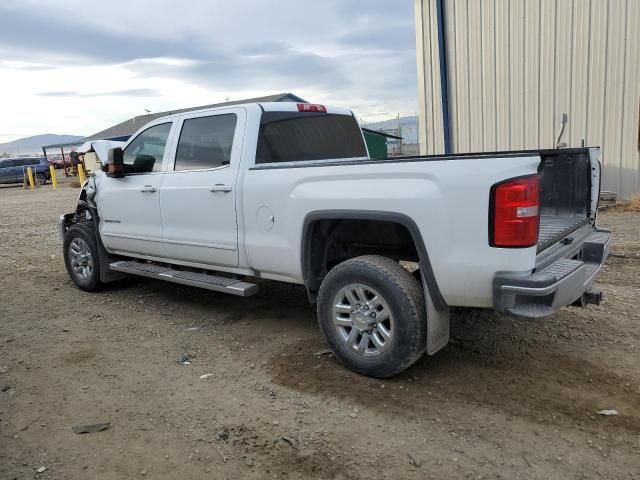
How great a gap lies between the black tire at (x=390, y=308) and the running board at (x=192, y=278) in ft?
2.98

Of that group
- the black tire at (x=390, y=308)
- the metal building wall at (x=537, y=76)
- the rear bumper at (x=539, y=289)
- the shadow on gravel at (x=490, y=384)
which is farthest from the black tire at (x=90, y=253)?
the metal building wall at (x=537, y=76)

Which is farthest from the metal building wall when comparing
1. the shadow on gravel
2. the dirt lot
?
the shadow on gravel

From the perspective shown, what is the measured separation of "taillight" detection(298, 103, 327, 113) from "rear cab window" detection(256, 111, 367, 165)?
0.12 ft

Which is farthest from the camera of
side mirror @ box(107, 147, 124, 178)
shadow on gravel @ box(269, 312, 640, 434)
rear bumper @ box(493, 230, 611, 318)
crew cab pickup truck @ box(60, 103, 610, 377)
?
side mirror @ box(107, 147, 124, 178)

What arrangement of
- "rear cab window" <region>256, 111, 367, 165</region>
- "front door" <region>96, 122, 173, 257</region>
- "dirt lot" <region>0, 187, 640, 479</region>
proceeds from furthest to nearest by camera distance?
"front door" <region>96, 122, 173, 257</region> < "rear cab window" <region>256, 111, 367, 165</region> < "dirt lot" <region>0, 187, 640, 479</region>

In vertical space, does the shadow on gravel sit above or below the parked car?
below

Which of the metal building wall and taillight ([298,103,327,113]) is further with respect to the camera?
the metal building wall

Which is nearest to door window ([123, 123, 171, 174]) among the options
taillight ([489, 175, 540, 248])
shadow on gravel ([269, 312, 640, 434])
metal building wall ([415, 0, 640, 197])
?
shadow on gravel ([269, 312, 640, 434])

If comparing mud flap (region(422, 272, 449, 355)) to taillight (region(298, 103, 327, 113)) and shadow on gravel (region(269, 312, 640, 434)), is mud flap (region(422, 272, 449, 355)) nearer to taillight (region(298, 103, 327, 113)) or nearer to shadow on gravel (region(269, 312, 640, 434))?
shadow on gravel (region(269, 312, 640, 434))

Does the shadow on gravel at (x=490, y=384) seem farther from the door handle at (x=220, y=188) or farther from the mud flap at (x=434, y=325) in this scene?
the door handle at (x=220, y=188)

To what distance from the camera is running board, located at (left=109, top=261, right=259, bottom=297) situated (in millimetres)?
4582

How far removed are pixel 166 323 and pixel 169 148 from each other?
1692 millimetres

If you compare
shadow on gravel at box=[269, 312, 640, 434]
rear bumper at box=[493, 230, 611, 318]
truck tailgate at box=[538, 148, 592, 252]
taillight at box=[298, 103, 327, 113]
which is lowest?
shadow on gravel at box=[269, 312, 640, 434]

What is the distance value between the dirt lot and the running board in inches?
17.3
